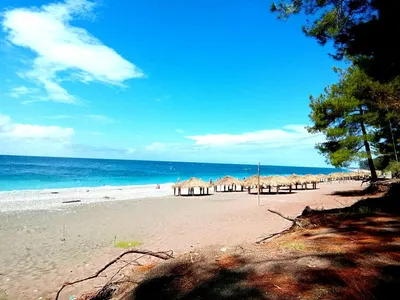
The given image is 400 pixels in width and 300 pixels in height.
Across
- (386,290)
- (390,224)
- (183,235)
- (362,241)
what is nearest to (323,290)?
(386,290)

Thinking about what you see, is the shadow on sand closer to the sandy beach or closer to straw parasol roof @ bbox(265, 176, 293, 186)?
the sandy beach

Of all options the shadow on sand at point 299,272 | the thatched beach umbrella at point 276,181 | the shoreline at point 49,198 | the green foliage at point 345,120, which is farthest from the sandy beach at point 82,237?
the thatched beach umbrella at point 276,181

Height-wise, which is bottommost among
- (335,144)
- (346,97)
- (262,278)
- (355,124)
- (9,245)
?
(9,245)

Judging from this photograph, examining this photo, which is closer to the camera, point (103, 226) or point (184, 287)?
point (184, 287)

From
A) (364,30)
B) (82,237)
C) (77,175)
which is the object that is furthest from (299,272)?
(77,175)

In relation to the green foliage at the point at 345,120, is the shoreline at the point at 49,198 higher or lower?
lower

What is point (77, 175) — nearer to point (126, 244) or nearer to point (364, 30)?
point (126, 244)

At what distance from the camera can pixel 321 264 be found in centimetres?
231

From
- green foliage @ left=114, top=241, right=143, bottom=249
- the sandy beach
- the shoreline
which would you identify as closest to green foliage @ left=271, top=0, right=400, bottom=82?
the sandy beach

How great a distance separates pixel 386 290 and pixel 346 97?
18927 millimetres

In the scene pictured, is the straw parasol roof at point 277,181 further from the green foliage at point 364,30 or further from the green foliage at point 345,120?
the green foliage at point 364,30

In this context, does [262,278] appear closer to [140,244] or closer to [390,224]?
[390,224]

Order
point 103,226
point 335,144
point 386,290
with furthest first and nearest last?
point 335,144 → point 103,226 → point 386,290

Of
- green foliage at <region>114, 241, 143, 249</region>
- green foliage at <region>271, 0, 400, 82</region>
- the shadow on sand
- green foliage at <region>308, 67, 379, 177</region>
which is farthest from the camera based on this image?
green foliage at <region>308, 67, 379, 177</region>
